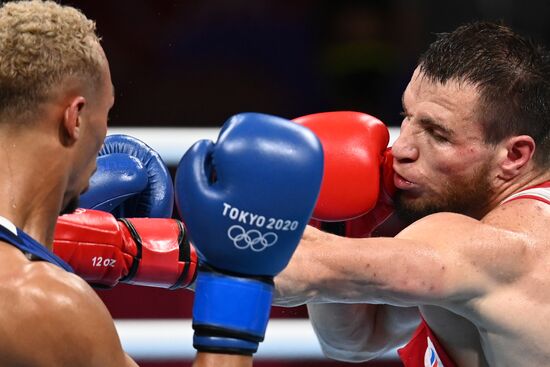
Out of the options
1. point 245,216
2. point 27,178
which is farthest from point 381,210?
point 27,178

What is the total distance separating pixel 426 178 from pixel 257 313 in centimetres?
80

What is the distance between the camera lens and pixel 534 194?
2377 mm

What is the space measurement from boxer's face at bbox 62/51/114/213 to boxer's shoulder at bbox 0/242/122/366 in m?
0.23

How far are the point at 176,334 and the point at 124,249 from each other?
123 centimetres

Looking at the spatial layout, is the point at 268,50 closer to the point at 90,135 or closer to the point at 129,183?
the point at 129,183

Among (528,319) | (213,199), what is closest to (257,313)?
(213,199)

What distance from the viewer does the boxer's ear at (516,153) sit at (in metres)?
2.44

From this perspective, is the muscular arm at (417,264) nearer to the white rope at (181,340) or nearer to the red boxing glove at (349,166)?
the red boxing glove at (349,166)

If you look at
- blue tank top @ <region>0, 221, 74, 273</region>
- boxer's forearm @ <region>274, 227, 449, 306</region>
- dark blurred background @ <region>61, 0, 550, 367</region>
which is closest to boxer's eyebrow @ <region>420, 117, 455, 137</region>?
boxer's forearm @ <region>274, 227, 449, 306</region>

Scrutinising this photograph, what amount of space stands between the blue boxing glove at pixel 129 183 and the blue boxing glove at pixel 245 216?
57cm

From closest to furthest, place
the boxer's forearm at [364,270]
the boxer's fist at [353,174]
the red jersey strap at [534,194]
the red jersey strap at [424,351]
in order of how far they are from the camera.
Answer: the boxer's forearm at [364,270] → the red jersey strap at [534,194] → the red jersey strap at [424,351] → the boxer's fist at [353,174]

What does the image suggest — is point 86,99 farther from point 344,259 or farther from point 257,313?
point 344,259

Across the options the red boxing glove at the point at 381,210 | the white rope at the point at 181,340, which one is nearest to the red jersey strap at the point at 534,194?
the red boxing glove at the point at 381,210

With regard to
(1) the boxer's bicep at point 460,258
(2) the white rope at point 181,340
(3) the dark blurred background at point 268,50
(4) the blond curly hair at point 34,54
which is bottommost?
(2) the white rope at point 181,340
